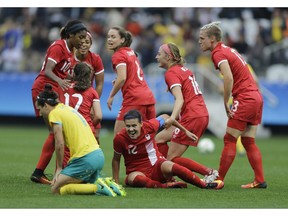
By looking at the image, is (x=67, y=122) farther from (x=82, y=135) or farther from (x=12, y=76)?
(x=12, y=76)

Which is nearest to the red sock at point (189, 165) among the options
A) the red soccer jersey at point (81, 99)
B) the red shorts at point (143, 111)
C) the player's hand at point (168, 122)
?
the player's hand at point (168, 122)

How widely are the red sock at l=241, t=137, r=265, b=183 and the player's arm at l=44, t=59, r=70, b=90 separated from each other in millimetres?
2500

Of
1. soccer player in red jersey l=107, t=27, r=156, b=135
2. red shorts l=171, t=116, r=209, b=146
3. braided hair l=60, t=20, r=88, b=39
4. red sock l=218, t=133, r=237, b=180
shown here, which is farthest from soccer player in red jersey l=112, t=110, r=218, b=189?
braided hair l=60, t=20, r=88, b=39

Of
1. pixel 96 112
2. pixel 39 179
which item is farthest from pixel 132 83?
pixel 39 179

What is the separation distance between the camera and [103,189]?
9500 mm

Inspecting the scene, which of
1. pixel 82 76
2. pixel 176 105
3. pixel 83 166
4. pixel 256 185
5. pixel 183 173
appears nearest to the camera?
pixel 83 166

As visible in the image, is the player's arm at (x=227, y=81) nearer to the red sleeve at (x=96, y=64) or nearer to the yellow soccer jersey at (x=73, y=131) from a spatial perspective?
the red sleeve at (x=96, y=64)

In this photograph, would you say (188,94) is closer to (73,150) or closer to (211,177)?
(211,177)

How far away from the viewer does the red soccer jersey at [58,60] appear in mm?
10906

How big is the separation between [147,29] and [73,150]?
15.6 m

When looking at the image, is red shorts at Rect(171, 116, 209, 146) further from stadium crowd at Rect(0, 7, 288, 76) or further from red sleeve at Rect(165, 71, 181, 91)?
stadium crowd at Rect(0, 7, 288, 76)

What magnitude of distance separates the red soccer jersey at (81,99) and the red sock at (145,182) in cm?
100

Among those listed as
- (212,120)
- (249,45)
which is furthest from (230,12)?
Answer: (212,120)

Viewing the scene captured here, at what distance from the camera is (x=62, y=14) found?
25719 mm
